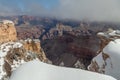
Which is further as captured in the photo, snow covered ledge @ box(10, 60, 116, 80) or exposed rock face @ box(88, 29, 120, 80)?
exposed rock face @ box(88, 29, 120, 80)

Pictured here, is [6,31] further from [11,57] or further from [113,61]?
[113,61]

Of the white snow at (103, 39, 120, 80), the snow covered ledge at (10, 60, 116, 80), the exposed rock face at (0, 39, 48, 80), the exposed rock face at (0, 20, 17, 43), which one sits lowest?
the exposed rock face at (0, 20, 17, 43)

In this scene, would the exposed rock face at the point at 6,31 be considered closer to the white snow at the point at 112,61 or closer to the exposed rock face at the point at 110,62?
the exposed rock face at the point at 110,62

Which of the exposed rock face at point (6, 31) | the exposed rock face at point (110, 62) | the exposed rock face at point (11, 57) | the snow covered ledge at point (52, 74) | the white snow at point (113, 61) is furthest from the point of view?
the exposed rock face at point (6, 31)

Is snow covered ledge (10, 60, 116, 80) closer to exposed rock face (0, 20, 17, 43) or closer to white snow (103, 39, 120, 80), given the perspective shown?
white snow (103, 39, 120, 80)

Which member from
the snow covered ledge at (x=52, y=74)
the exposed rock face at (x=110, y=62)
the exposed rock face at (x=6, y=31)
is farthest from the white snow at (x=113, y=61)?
the exposed rock face at (x=6, y=31)

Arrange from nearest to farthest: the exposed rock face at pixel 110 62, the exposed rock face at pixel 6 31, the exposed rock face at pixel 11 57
Result: the exposed rock face at pixel 110 62
the exposed rock face at pixel 11 57
the exposed rock face at pixel 6 31

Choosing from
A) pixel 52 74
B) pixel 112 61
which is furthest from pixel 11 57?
pixel 52 74

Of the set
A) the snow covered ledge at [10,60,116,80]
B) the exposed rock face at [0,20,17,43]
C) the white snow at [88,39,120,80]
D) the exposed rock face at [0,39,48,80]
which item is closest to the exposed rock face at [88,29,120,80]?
the white snow at [88,39,120,80]
